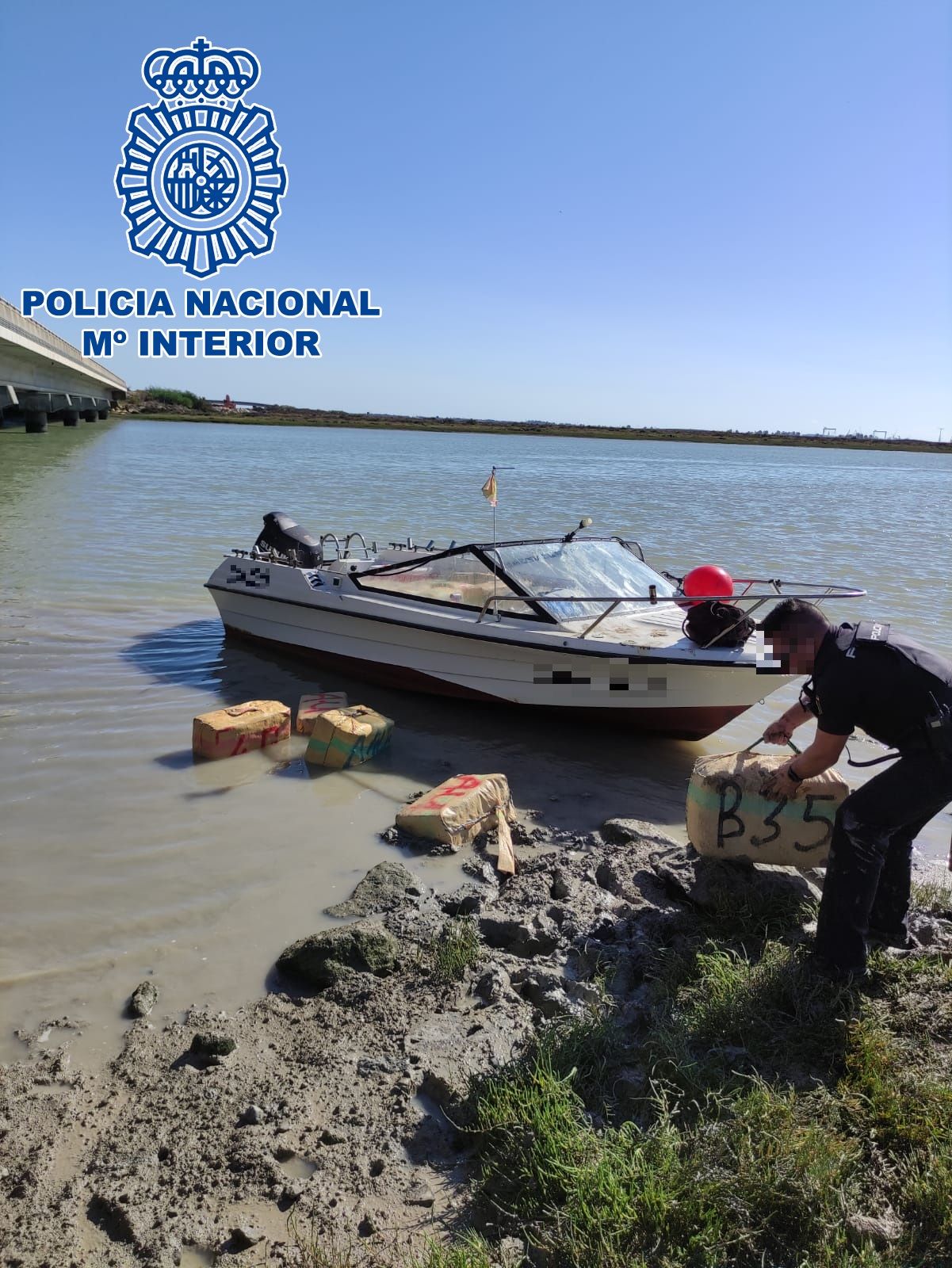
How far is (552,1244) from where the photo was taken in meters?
2.50

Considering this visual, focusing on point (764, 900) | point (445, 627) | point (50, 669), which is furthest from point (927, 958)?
point (50, 669)

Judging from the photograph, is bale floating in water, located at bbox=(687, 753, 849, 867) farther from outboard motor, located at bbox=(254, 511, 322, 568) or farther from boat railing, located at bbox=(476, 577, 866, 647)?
outboard motor, located at bbox=(254, 511, 322, 568)

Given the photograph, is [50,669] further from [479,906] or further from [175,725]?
[479,906]

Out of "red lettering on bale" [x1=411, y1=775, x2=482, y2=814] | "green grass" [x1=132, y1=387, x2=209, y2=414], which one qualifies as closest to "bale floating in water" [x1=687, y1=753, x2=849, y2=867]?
"red lettering on bale" [x1=411, y1=775, x2=482, y2=814]

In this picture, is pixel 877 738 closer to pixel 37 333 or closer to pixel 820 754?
pixel 820 754

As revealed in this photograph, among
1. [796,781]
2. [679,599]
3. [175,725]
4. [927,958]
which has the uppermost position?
[679,599]

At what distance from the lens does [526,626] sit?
7.73m

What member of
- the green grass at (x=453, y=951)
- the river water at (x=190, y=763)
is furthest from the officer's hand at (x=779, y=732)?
the river water at (x=190, y=763)

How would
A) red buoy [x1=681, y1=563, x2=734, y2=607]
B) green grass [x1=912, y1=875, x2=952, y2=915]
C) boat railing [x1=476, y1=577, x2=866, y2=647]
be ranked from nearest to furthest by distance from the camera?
1. green grass [x1=912, y1=875, x2=952, y2=915]
2. boat railing [x1=476, y1=577, x2=866, y2=647]
3. red buoy [x1=681, y1=563, x2=734, y2=607]

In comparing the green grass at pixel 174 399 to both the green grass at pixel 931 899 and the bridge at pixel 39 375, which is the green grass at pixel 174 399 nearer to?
the bridge at pixel 39 375

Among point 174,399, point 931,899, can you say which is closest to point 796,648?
point 931,899

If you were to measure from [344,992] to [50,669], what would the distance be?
6.54 m

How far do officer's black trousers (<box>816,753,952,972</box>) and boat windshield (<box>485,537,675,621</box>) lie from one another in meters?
4.22

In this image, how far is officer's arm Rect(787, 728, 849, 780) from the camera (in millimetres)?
3652
